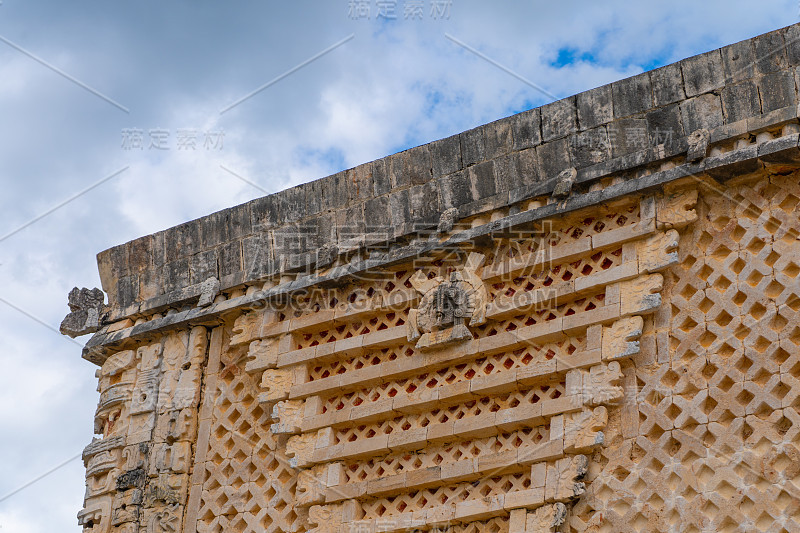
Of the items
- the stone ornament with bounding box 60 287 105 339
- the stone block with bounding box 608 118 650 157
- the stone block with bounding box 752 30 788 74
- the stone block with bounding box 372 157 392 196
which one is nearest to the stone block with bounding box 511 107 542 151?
the stone block with bounding box 608 118 650 157

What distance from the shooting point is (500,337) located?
801 cm

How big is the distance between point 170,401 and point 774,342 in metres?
4.25

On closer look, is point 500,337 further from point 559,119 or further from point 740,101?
point 740,101

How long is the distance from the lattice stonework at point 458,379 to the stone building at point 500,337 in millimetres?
16

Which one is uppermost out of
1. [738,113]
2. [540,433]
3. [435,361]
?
[738,113]

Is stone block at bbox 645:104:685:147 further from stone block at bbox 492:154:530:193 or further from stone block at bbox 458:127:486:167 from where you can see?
stone block at bbox 458:127:486:167

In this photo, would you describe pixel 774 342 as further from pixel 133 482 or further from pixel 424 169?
pixel 133 482

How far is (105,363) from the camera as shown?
9758 millimetres

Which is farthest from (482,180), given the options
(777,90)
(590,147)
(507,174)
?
(777,90)

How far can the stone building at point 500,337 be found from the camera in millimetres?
7219

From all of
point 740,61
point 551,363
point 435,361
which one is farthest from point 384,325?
point 740,61

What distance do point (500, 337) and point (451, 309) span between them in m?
0.39

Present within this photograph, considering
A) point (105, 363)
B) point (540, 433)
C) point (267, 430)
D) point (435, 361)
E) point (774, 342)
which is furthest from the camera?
point (105, 363)

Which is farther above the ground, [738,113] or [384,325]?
[738,113]
